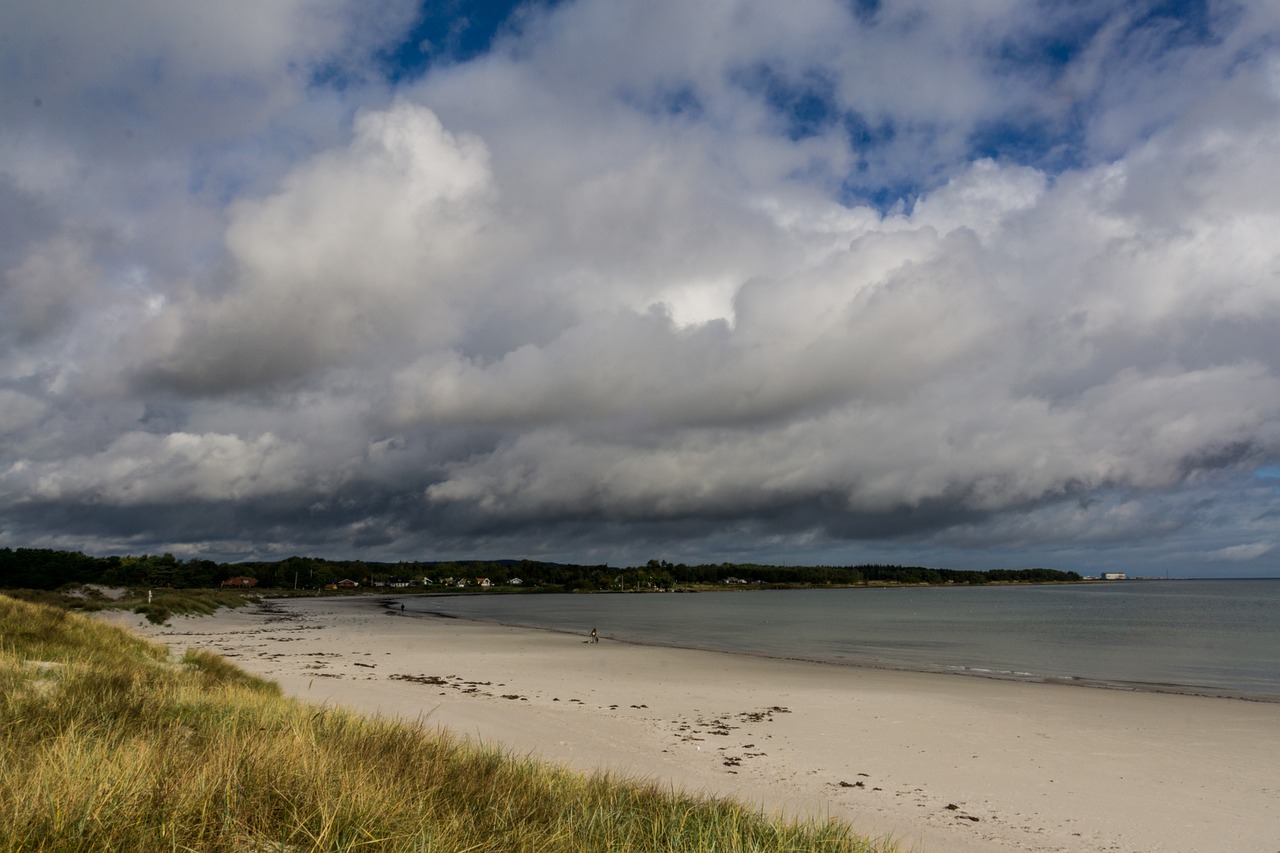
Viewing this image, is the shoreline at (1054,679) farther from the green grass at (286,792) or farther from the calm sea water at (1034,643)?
the green grass at (286,792)

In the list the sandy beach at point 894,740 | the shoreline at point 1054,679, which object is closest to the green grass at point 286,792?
the sandy beach at point 894,740

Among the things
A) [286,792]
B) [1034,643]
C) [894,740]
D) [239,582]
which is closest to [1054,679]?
[894,740]

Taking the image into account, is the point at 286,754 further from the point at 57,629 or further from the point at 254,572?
the point at 254,572

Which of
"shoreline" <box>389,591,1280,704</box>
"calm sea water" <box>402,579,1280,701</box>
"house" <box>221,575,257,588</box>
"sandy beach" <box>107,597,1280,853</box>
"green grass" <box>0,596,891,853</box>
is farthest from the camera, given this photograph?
"house" <box>221,575,257,588</box>

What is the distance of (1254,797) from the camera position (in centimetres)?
1238

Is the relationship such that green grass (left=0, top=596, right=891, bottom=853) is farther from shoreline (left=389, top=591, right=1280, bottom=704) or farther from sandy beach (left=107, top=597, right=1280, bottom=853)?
shoreline (left=389, top=591, right=1280, bottom=704)

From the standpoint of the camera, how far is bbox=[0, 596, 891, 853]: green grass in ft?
14.8

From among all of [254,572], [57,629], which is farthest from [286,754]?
[254,572]

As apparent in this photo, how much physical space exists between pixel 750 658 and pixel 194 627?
38555 millimetres

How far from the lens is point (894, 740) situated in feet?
53.7

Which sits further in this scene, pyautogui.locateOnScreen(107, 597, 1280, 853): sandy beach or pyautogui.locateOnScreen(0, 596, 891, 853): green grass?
pyautogui.locateOnScreen(107, 597, 1280, 853): sandy beach

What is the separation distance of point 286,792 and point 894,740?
47.5 ft

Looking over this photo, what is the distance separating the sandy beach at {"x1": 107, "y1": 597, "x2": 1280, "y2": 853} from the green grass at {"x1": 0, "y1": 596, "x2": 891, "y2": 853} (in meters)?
2.01

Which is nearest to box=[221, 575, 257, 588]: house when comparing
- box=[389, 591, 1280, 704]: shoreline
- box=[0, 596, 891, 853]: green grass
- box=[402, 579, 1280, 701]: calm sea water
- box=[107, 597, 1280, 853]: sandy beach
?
box=[402, 579, 1280, 701]: calm sea water
